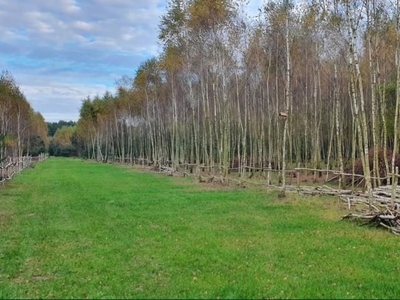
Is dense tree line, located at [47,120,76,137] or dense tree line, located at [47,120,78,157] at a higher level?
dense tree line, located at [47,120,76,137]

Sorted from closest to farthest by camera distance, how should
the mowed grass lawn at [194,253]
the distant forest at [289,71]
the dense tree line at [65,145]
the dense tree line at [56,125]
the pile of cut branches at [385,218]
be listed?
the mowed grass lawn at [194,253] < the pile of cut branches at [385,218] < the distant forest at [289,71] < the dense tree line at [65,145] < the dense tree line at [56,125]

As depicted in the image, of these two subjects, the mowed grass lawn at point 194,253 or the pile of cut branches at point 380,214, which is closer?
the mowed grass lawn at point 194,253

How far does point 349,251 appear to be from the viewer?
9406 millimetres

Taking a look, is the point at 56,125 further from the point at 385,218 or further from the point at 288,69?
the point at 385,218

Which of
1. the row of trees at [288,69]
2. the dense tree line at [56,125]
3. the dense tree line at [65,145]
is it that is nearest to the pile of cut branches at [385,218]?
the row of trees at [288,69]

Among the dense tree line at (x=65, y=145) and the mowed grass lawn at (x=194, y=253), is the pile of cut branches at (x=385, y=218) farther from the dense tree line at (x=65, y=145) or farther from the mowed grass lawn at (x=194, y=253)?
the dense tree line at (x=65, y=145)

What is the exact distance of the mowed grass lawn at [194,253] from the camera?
23.1 feet

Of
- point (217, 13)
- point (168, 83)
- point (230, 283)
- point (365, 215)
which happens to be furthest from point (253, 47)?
point (230, 283)

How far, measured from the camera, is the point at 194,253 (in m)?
9.27

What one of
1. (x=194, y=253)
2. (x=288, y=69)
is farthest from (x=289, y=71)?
(x=194, y=253)

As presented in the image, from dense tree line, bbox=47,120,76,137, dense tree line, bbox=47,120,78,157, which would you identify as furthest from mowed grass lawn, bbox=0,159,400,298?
dense tree line, bbox=47,120,76,137

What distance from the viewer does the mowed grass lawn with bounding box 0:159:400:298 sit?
23.1ft

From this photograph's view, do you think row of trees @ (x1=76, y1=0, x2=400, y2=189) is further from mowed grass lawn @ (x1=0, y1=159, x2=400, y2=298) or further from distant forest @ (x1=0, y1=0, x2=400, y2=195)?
mowed grass lawn @ (x1=0, y1=159, x2=400, y2=298)

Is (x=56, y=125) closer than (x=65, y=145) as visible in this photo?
No
